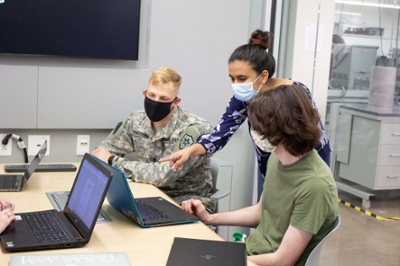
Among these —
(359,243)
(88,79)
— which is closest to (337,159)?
(359,243)

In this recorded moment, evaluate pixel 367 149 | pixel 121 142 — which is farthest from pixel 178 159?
pixel 367 149

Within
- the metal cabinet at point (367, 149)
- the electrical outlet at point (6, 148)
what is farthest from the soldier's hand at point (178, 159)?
the metal cabinet at point (367, 149)

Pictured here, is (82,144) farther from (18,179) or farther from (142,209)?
(142,209)

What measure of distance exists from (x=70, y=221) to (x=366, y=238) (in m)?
2.41

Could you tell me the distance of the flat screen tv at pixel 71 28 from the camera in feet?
9.30

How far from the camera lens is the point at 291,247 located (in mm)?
1699

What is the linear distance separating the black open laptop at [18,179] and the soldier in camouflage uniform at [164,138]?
37 cm

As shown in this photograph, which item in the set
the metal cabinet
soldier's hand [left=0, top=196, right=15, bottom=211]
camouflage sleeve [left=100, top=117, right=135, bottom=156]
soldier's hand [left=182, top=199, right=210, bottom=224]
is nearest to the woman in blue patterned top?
soldier's hand [left=182, top=199, right=210, bottom=224]

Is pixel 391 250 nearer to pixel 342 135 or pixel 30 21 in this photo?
pixel 342 135

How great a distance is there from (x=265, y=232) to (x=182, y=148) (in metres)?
0.79

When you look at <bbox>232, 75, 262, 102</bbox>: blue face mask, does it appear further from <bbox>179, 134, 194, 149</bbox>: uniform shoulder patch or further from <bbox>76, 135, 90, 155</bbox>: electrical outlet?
<bbox>76, 135, 90, 155</bbox>: electrical outlet

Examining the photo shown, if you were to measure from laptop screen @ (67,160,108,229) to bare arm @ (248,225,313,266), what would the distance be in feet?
1.96

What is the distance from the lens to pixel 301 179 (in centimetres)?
176

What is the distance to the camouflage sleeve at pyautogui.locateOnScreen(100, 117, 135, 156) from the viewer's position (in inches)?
111
